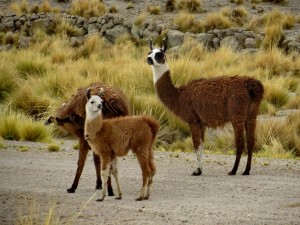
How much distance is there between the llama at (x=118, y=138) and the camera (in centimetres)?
876

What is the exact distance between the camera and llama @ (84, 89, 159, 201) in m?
8.76

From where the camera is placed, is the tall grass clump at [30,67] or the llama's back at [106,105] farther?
the tall grass clump at [30,67]

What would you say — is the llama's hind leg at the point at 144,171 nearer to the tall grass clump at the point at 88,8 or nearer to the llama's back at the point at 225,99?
the llama's back at the point at 225,99

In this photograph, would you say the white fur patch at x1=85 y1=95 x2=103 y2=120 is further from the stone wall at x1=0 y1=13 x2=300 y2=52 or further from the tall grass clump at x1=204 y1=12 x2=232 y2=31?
the tall grass clump at x1=204 y1=12 x2=232 y2=31

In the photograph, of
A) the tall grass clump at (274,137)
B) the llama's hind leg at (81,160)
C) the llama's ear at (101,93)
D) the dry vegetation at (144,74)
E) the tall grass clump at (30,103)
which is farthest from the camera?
the tall grass clump at (30,103)

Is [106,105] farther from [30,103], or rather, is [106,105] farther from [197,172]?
[30,103]

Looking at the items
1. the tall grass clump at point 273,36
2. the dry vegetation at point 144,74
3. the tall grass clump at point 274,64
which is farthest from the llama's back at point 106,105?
the tall grass clump at point 273,36

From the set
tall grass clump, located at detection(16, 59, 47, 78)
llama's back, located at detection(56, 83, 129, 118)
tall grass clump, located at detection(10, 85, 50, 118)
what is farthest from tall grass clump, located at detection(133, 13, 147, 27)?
llama's back, located at detection(56, 83, 129, 118)

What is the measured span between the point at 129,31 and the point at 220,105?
2230 centimetres

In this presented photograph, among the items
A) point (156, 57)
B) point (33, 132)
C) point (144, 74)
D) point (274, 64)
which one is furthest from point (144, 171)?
point (274, 64)

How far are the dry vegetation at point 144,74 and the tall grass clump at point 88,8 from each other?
2.38 metres

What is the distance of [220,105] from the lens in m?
11.4

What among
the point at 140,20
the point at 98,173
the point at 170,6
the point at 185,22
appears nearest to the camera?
the point at 98,173

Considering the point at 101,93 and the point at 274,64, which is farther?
the point at 274,64
